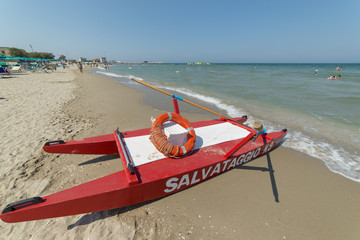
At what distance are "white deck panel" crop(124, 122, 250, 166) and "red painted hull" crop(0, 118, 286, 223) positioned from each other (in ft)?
0.56

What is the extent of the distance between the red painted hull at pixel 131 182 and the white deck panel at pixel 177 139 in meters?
0.17

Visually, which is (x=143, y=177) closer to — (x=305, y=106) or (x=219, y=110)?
(x=219, y=110)

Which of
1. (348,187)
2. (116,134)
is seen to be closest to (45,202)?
(116,134)

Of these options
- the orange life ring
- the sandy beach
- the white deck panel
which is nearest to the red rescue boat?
the white deck panel

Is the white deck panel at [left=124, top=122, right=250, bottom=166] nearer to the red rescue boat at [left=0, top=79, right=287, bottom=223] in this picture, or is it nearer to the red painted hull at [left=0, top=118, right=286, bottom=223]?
the red rescue boat at [left=0, top=79, right=287, bottom=223]

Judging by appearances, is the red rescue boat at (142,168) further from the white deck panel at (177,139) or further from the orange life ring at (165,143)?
the orange life ring at (165,143)

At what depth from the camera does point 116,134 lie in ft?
11.7

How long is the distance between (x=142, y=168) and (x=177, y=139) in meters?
0.98

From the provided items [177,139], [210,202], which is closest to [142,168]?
[177,139]

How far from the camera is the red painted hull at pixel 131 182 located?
1981 mm

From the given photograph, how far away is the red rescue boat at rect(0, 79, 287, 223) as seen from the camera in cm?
201

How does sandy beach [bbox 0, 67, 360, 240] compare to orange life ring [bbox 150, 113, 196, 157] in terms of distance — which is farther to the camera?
orange life ring [bbox 150, 113, 196, 157]

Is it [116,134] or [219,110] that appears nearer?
[116,134]

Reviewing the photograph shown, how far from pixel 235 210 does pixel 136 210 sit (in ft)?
5.95
